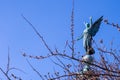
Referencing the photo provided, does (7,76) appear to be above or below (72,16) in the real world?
below

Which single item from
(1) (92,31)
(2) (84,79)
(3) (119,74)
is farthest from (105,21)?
(1) (92,31)

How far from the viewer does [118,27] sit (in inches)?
163

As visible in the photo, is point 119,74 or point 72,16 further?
point 72,16

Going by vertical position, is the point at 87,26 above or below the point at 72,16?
above

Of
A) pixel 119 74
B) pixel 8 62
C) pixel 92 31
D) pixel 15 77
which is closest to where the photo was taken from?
pixel 119 74

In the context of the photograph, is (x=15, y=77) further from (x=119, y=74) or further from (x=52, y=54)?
(x=119, y=74)

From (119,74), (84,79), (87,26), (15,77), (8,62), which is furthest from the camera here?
(87,26)

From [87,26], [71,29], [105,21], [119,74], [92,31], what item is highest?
[87,26]

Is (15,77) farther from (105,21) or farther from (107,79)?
(105,21)

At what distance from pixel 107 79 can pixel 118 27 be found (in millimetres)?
1714

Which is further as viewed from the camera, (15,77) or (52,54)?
(15,77)

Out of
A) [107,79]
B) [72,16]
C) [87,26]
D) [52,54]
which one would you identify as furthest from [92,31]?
[52,54]

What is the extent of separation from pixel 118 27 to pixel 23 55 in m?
1.84

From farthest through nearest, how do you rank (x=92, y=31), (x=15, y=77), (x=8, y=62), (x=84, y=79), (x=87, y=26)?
(x=87, y=26) < (x=92, y=31) < (x=15, y=77) < (x=84, y=79) < (x=8, y=62)
